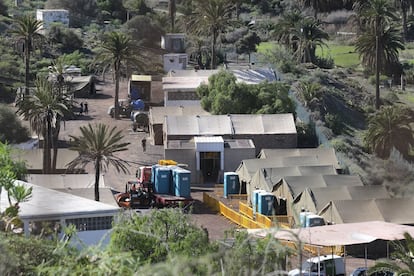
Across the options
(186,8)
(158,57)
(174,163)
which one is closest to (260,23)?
(186,8)

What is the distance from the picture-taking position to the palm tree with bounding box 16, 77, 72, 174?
1786 inches

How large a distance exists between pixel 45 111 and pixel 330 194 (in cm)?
1253

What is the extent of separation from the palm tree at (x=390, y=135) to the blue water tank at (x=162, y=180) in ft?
39.9

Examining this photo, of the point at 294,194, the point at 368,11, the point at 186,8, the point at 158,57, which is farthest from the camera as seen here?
the point at 186,8

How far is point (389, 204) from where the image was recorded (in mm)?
37969

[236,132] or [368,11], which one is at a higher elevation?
[368,11]

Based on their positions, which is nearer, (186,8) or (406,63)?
(406,63)

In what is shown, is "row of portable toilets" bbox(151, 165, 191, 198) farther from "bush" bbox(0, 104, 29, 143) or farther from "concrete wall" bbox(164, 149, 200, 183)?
"bush" bbox(0, 104, 29, 143)

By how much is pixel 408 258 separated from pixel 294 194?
1489 cm

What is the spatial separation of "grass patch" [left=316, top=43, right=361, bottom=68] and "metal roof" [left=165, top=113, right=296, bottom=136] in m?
36.0

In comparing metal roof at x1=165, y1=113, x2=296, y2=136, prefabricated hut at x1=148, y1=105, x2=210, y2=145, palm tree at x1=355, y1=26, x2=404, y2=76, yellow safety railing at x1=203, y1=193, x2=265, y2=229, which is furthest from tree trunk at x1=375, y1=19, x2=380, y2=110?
yellow safety railing at x1=203, y1=193, x2=265, y2=229

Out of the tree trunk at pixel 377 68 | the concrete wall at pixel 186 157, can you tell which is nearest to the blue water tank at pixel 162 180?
the concrete wall at pixel 186 157

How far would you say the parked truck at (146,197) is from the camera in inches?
1655

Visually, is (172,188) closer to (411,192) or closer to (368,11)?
(411,192)
